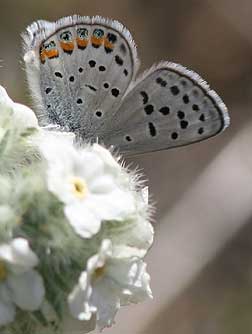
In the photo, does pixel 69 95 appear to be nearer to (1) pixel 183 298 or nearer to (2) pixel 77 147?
A: (2) pixel 77 147

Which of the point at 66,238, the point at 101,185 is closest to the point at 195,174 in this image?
the point at 101,185

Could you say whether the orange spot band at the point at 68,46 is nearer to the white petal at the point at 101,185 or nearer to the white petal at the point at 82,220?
the white petal at the point at 101,185

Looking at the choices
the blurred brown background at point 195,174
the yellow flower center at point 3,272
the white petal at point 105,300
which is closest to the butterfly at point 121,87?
the white petal at point 105,300

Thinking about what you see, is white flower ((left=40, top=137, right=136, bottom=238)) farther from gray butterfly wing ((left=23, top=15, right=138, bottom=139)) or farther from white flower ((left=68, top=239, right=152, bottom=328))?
gray butterfly wing ((left=23, top=15, right=138, bottom=139))

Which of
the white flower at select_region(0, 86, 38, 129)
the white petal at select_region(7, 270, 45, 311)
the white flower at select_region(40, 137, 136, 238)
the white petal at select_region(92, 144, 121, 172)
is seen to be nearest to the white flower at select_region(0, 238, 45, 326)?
the white petal at select_region(7, 270, 45, 311)

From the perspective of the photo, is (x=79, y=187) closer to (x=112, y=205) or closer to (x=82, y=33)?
(x=112, y=205)
